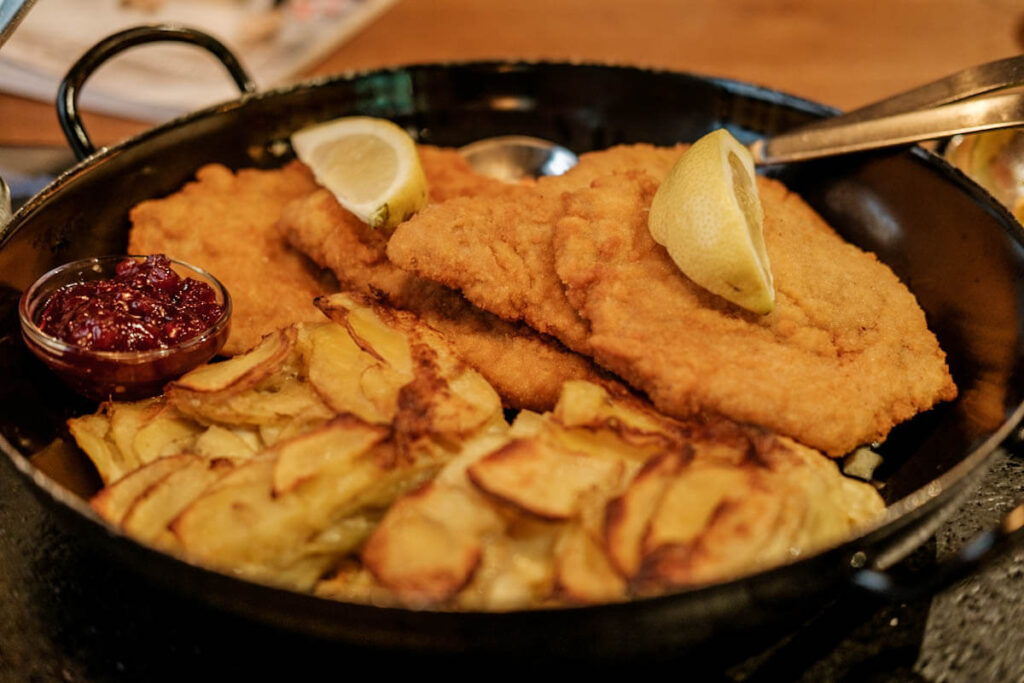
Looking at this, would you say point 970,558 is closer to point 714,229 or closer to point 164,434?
point 714,229

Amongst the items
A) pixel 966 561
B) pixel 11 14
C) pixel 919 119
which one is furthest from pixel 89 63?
pixel 966 561

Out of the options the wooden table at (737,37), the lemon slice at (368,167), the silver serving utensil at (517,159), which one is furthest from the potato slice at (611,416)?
the wooden table at (737,37)

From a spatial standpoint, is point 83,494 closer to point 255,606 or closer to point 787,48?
point 255,606

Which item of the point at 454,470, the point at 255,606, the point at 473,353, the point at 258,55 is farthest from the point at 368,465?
the point at 258,55

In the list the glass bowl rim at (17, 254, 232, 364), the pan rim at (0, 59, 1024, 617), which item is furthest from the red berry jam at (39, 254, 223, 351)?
the pan rim at (0, 59, 1024, 617)

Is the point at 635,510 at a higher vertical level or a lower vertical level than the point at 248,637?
higher
